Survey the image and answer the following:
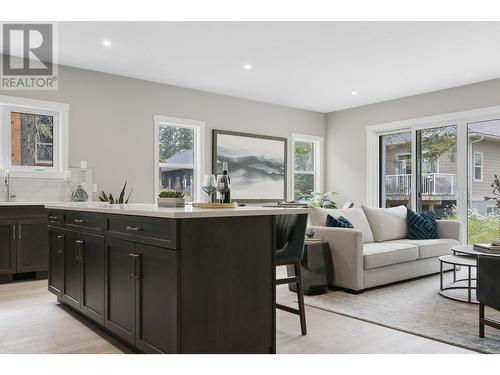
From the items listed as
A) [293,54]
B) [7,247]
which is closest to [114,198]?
[7,247]

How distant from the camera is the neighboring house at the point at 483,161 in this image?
20.2 ft

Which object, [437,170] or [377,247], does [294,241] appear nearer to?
[377,247]

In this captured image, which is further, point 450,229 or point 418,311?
point 450,229

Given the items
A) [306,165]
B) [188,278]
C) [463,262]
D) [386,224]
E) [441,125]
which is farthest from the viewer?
[306,165]

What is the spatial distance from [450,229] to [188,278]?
173 inches

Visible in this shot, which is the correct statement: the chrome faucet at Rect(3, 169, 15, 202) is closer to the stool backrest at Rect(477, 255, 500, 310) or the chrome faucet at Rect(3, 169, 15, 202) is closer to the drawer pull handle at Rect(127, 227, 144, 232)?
the drawer pull handle at Rect(127, 227, 144, 232)

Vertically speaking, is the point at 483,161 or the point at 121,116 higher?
the point at 121,116

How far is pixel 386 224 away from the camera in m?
5.26

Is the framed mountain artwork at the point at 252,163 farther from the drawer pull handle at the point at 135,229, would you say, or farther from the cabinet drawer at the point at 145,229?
the drawer pull handle at the point at 135,229

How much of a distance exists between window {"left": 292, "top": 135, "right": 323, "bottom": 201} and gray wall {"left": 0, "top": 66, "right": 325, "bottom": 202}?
1681 millimetres

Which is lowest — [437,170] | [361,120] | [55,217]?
[55,217]

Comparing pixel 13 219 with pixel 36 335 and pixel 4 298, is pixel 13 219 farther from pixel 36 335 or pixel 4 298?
pixel 36 335

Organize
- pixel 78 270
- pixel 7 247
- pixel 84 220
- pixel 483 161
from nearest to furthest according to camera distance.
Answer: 1. pixel 84 220
2. pixel 78 270
3. pixel 7 247
4. pixel 483 161
